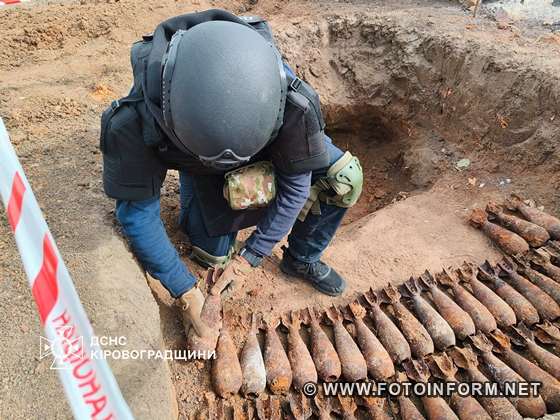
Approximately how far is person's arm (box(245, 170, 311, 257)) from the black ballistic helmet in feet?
2.02

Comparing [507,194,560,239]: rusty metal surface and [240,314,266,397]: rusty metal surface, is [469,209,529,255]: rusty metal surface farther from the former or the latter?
[240,314,266,397]: rusty metal surface

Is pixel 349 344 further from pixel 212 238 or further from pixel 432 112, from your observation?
pixel 432 112

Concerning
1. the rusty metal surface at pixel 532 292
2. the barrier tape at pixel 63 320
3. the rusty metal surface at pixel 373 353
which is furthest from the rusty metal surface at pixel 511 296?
the barrier tape at pixel 63 320

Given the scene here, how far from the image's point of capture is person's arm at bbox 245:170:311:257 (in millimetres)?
2586

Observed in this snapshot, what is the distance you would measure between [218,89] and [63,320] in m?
1.00

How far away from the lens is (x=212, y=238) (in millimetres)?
3311

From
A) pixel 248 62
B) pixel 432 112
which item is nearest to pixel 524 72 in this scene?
pixel 432 112

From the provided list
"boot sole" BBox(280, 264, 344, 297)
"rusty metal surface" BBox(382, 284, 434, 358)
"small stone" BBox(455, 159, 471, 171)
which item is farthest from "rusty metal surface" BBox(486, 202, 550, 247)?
"boot sole" BBox(280, 264, 344, 297)

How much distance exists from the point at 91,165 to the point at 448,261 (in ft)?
8.66

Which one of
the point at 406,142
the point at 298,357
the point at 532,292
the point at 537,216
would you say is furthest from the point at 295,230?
the point at 406,142
